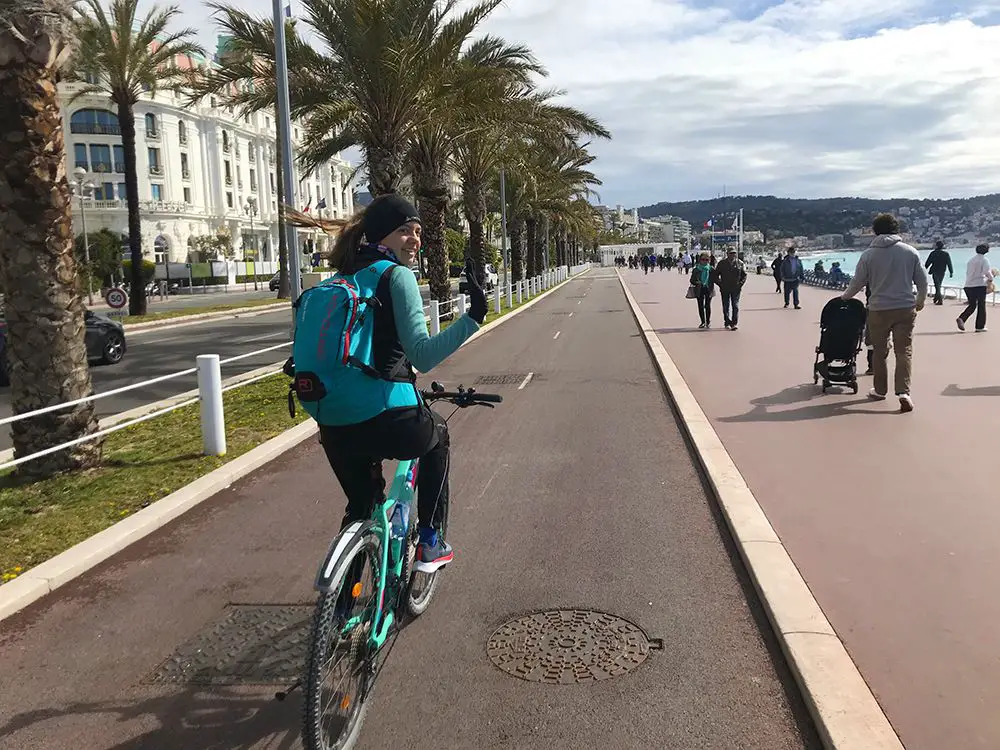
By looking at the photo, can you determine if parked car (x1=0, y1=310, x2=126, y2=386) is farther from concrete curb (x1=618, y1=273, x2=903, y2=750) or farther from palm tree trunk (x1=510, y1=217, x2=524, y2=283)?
palm tree trunk (x1=510, y1=217, x2=524, y2=283)

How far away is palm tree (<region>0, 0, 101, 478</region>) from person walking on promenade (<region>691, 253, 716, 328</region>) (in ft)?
45.9

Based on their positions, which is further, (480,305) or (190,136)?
(190,136)

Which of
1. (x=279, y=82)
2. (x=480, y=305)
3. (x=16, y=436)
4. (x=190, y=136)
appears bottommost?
(x=16, y=436)

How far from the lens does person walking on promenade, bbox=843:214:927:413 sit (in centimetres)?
824

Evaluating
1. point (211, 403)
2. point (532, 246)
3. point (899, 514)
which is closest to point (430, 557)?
point (899, 514)

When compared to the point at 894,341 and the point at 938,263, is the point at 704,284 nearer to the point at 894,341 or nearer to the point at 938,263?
the point at 938,263

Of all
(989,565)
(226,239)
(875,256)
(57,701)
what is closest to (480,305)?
(57,701)

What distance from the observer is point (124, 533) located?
518 cm

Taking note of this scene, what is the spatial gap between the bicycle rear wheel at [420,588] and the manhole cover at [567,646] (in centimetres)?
42

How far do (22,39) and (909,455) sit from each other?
25.3 feet

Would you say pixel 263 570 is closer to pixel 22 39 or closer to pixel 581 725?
pixel 581 725

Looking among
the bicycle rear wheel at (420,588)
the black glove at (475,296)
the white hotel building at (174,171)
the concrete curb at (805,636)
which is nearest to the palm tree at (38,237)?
the bicycle rear wheel at (420,588)

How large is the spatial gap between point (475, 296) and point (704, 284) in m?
16.0

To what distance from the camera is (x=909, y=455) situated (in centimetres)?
645
